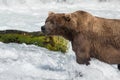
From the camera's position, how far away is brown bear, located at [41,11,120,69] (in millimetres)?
7707

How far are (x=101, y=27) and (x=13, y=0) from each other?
29.8 meters

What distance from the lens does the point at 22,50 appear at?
31.5 feet

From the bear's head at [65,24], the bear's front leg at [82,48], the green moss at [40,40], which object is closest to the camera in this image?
the bear's front leg at [82,48]

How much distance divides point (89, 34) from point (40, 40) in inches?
109

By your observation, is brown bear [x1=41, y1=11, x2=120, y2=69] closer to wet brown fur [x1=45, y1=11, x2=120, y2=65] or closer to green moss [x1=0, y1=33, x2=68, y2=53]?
wet brown fur [x1=45, y1=11, x2=120, y2=65]

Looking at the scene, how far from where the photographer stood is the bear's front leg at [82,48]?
769cm

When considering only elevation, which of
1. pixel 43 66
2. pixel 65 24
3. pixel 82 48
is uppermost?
pixel 65 24

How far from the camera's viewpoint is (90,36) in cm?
779

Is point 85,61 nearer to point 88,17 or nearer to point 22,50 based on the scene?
point 88,17

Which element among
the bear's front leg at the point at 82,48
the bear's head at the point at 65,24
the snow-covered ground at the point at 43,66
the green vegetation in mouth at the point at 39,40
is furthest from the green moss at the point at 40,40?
the bear's front leg at the point at 82,48

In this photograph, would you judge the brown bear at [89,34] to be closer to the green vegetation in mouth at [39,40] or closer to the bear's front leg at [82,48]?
the bear's front leg at [82,48]

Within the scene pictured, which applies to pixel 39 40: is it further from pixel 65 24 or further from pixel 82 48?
pixel 82 48

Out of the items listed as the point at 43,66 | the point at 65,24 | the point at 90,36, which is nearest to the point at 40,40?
the point at 43,66

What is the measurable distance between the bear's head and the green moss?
2.21 meters
